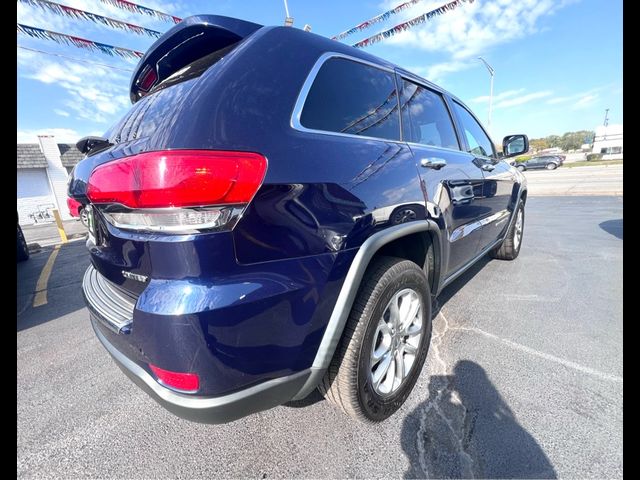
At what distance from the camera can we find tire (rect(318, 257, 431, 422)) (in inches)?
57.3

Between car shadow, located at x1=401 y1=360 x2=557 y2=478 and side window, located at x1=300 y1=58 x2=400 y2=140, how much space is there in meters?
1.63

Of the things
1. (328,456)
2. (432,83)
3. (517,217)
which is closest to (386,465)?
(328,456)

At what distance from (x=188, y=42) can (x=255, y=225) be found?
3.77ft

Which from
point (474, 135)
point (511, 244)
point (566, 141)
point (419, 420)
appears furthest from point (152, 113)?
point (566, 141)

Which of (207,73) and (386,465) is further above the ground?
(207,73)

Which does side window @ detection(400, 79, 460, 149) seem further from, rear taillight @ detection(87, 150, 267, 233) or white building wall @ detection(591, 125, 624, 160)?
white building wall @ detection(591, 125, 624, 160)

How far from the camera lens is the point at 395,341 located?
1.74 m

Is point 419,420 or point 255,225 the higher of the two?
point 255,225

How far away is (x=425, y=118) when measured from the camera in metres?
2.32

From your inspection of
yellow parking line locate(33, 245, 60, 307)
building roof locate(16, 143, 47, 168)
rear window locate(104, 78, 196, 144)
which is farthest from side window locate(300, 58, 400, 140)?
building roof locate(16, 143, 47, 168)

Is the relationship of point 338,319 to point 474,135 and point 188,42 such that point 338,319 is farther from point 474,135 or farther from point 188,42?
point 474,135

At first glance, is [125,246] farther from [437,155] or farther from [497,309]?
[497,309]

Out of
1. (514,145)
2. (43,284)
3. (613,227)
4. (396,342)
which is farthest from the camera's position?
(613,227)
